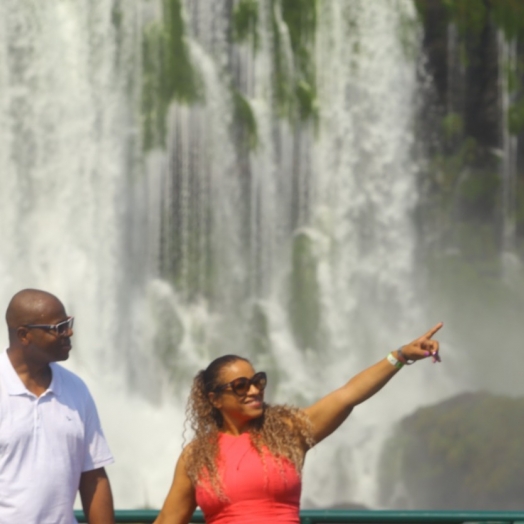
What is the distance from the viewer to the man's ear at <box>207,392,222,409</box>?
327cm

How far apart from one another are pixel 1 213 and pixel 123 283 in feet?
6.50

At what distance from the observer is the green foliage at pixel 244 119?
17.6 metres

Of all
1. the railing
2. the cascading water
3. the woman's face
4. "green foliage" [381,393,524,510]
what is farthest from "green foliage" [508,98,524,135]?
the woman's face

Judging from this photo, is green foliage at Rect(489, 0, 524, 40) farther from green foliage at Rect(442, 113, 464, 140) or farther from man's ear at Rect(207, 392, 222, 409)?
man's ear at Rect(207, 392, 222, 409)

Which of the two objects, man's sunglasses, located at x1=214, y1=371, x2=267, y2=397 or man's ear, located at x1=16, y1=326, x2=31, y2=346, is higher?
man's ear, located at x1=16, y1=326, x2=31, y2=346

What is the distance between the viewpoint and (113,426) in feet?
52.6

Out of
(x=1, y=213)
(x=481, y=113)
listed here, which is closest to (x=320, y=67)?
(x=481, y=113)

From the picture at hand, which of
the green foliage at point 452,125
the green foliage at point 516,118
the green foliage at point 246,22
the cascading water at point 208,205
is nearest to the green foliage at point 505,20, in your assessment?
the green foliage at point 516,118

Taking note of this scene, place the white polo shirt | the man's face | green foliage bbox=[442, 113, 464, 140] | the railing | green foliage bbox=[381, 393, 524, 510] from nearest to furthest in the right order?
the white polo shirt → the man's face → the railing → green foliage bbox=[381, 393, 524, 510] → green foliage bbox=[442, 113, 464, 140]

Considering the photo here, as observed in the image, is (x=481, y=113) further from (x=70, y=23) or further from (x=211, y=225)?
(x=70, y=23)

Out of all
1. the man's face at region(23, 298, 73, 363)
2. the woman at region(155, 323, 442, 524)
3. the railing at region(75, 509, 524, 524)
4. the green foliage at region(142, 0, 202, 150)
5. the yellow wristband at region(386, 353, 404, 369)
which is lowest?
the railing at region(75, 509, 524, 524)

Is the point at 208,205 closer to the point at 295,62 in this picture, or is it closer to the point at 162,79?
the point at 162,79

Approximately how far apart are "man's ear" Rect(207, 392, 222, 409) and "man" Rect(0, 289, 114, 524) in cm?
32

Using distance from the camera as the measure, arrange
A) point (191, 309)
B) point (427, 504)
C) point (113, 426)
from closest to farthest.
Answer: point (427, 504) < point (113, 426) < point (191, 309)
